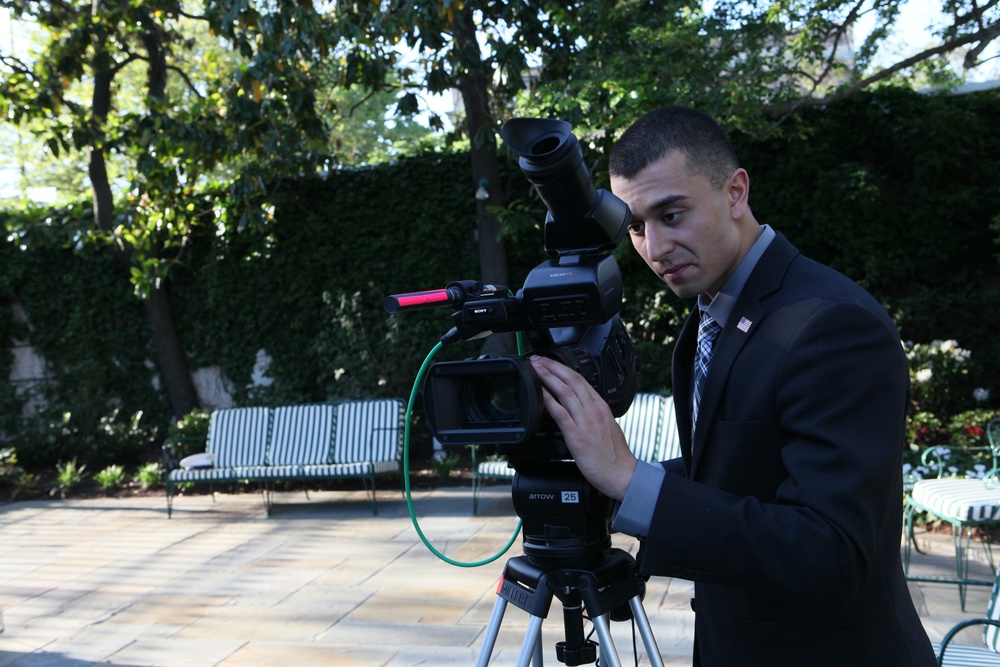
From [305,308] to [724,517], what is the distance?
33.3ft

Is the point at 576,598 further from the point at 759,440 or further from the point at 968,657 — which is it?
the point at 968,657

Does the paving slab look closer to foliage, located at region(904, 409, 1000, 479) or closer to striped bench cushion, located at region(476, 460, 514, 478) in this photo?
striped bench cushion, located at region(476, 460, 514, 478)

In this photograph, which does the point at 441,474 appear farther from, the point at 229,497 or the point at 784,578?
the point at 784,578

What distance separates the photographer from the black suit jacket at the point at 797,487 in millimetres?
1290

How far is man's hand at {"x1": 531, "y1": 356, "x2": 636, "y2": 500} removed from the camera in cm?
146

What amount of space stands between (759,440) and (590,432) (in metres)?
0.27

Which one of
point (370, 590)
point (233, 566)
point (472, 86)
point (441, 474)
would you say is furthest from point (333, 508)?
point (472, 86)

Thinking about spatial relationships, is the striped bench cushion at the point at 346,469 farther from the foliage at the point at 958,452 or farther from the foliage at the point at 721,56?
the foliage at the point at 958,452

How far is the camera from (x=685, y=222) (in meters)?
1.57

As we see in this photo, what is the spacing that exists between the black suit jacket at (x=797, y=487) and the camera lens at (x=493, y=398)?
1.08ft

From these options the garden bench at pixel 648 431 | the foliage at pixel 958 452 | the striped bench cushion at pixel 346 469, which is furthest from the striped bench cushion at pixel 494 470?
the foliage at pixel 958 452

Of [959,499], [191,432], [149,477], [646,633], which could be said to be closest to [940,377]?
[959,499]

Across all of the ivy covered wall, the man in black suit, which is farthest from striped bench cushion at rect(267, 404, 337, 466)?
the man in black suit

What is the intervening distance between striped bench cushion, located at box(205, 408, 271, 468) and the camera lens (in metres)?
7.72
